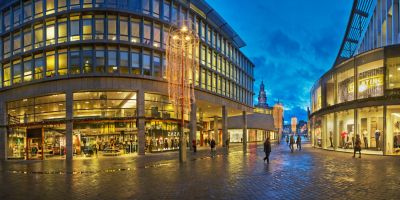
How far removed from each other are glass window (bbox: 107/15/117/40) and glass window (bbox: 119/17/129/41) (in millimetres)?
545

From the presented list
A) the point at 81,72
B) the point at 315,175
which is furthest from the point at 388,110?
the point at 81,72

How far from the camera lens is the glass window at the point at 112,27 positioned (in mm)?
36469

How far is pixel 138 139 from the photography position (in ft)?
120

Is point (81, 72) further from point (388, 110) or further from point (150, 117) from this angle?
point (388, 110)

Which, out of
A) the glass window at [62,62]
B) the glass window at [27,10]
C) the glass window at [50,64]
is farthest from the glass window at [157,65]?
the glass window at [27,10]

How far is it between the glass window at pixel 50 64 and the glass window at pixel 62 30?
5.74 ft

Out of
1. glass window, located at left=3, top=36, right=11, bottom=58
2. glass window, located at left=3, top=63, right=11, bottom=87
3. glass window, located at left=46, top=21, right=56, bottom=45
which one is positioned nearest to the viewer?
glass window, located at left=46, top=21, right=56, bottom=45

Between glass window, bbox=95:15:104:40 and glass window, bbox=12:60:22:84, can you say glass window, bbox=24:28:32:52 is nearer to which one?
glass window, bbox=12:60:22:84

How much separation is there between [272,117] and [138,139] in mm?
81240

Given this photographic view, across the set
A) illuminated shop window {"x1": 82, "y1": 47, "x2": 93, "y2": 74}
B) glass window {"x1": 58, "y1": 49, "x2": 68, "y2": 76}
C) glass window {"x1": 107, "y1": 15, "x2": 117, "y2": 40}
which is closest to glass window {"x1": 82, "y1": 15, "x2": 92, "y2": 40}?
illuminated shop window {"x1": 82, "y1": 47, "x2": 93, "y2": 74}

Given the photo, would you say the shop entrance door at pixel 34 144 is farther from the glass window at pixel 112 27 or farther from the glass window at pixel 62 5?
the glass window at pixel 62 5

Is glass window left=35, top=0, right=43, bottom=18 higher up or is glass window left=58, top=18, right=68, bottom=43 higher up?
glass window left=35, top=0, right=43, bottom=18

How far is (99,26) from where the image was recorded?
1426 inches

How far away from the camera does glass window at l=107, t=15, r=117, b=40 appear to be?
36.5 m
